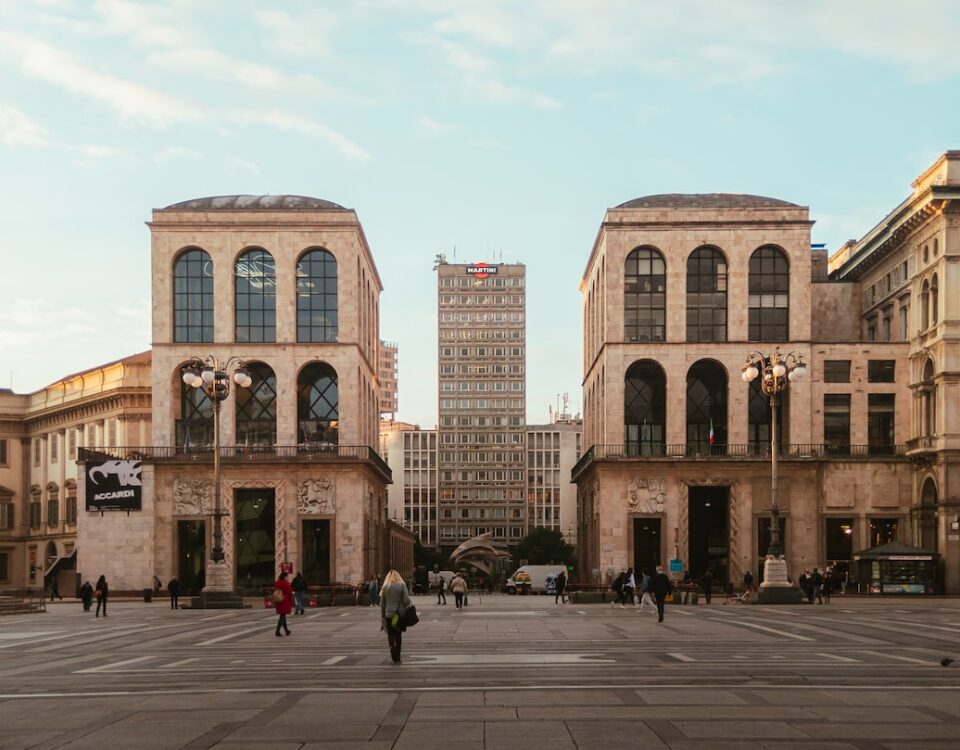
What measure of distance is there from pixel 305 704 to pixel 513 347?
170014 mm

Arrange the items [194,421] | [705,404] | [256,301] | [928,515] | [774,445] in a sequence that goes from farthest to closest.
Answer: [256,301] → [194,421] → [705,404] → [928,515] → [774,445]

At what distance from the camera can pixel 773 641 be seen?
27.4 m

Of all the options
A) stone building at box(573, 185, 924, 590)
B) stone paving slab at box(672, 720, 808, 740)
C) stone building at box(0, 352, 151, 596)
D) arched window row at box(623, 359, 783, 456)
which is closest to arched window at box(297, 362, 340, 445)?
stone building at box(573, 185, 924, 590)

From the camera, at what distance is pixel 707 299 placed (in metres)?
76.2

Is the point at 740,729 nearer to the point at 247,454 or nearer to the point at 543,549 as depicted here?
the point at 247,454

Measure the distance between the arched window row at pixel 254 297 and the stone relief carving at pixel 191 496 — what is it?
8655mm

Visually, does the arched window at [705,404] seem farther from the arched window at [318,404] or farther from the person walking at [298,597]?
the person walking at [298,597]

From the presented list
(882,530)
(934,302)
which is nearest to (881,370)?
(934,302)

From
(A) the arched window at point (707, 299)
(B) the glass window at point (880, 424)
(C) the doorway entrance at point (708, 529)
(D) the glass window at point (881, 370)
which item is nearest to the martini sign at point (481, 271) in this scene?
(A) the arched window at point (707, 299)

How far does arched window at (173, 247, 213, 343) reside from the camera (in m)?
76.9

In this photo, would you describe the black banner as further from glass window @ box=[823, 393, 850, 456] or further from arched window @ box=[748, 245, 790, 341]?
glass window @ box=[823, 393, 850, 456]

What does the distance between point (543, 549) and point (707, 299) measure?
78.8m

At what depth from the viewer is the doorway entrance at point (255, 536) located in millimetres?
75312

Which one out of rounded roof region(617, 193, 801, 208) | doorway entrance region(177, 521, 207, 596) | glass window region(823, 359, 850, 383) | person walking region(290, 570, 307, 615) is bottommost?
doorway entrance region(177, 521, 207, 596)
